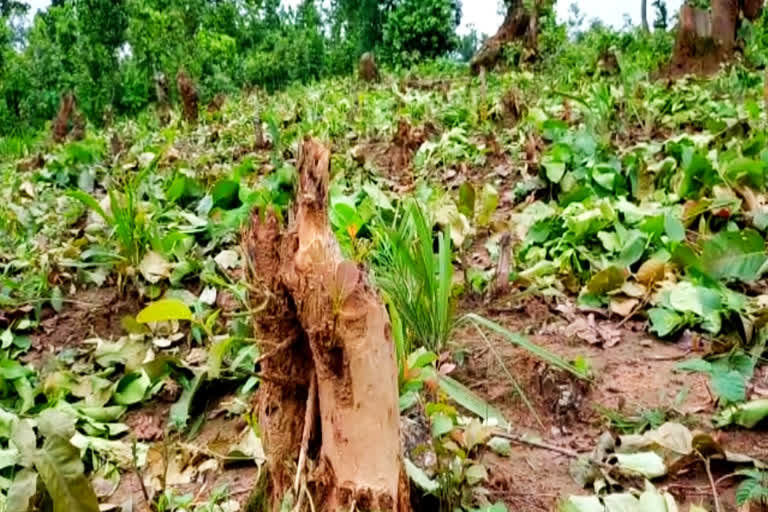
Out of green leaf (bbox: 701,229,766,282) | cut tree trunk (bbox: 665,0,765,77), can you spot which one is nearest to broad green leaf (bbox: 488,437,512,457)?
green leaf (bbox: 701,229,766,282)

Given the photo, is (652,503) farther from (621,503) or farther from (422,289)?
(422,289)

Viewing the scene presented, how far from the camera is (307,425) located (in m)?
1.13

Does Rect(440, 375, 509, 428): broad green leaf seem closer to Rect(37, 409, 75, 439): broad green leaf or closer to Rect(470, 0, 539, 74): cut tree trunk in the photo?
Rect(37, 409, 75, 439): broad green leaf

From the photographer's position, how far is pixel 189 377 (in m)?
2.01

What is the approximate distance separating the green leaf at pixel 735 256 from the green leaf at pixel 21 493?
158 cm

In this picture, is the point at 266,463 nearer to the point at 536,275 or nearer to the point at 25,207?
the point at 536,275

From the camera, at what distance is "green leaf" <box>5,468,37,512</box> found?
1.15m

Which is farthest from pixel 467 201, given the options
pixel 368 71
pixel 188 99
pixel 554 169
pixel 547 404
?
pixel 368 71

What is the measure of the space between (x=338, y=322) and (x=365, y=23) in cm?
2437

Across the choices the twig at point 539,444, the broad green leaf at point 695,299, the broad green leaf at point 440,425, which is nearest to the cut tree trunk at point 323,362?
the broad green leaf at point 440,425

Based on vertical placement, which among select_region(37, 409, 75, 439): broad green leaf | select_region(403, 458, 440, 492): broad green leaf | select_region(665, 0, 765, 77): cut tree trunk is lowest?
select_region(403, 458, 440, 492): broad green leaf

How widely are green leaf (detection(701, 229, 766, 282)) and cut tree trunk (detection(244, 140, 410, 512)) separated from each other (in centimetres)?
114

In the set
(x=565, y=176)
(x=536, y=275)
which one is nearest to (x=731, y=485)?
(x=536, y=275)

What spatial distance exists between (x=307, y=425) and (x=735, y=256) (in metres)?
1.27
